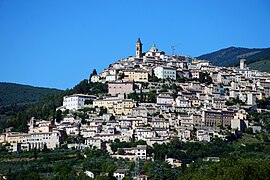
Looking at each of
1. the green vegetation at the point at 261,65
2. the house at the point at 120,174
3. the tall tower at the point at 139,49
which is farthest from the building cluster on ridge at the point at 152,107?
the green vegetation at the point at 261,65

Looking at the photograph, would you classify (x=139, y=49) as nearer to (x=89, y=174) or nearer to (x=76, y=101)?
(x=76, y=101)

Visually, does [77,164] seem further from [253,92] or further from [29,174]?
[253,92]

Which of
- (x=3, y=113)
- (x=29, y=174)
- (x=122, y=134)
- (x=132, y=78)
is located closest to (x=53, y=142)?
(x=122, y=134)

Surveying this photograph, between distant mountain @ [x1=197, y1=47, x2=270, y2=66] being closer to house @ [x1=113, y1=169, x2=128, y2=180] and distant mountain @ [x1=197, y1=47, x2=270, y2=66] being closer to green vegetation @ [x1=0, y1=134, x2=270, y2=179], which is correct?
green vegetation @ [x1=0, y1=134, x2=270, y2=179]

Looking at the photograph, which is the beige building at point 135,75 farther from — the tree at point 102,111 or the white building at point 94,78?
the tree at point 102,111

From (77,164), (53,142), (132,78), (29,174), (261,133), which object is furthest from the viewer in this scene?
(132,78)

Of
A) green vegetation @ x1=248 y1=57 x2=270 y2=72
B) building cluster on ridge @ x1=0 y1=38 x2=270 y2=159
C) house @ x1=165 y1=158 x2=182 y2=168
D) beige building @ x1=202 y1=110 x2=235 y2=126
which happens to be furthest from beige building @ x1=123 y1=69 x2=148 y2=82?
green vegetation @ x1=248 y1=57 x2=270 y2=72
